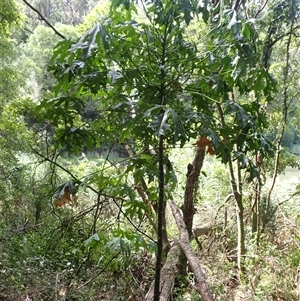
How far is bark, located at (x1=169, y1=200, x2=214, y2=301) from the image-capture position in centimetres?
191

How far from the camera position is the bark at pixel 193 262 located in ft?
6.26

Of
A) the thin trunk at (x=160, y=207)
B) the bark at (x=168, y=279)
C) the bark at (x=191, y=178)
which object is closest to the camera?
the thin trunk at (x=160, y=207)

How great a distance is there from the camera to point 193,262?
2217 mm

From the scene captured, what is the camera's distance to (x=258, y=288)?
278 cm

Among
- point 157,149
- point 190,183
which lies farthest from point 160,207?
point 190,183

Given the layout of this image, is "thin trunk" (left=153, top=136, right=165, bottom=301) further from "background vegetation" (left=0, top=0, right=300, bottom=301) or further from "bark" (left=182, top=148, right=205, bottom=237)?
"bark" (left=182, top=148, right=205, bottom=237)

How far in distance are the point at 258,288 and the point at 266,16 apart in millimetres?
2373

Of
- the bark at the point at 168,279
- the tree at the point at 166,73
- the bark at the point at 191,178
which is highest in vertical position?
the bark at the point at 191,178

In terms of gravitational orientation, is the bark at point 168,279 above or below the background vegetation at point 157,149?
below

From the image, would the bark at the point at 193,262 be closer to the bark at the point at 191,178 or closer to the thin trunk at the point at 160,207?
the bark at the point at 191,178

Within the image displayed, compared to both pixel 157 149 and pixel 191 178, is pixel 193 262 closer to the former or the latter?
pixel 191 178

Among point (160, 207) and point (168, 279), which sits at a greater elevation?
point (160, 207)

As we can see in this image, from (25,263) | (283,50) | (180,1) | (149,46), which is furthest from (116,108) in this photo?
(283,50)

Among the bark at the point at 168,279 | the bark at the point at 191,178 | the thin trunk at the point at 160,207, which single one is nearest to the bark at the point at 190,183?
the bark at the point at 191,178
